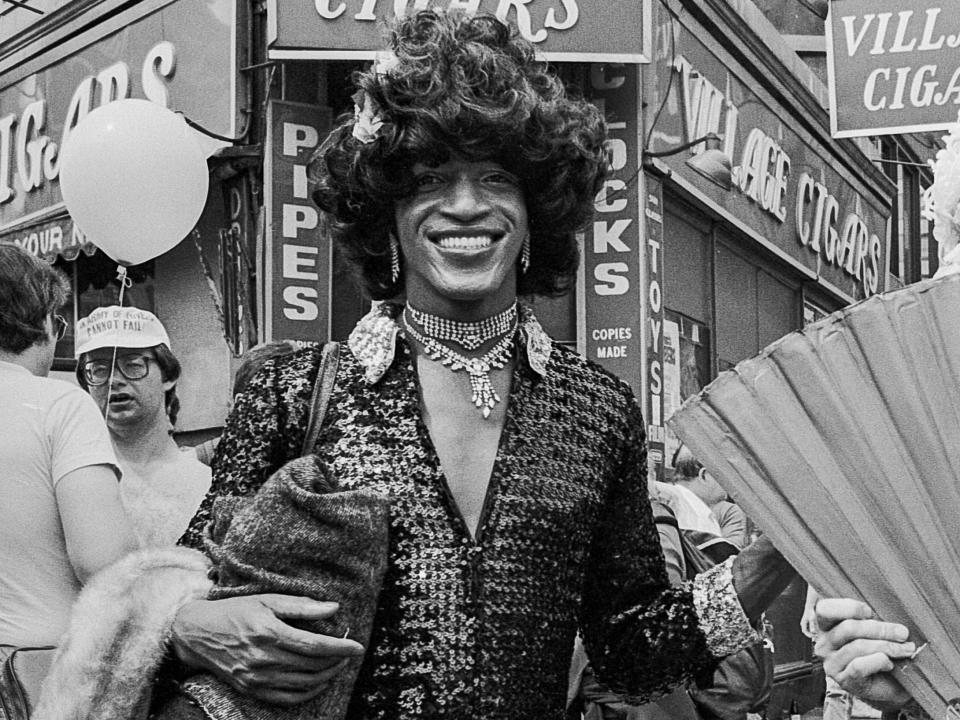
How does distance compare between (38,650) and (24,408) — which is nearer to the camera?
(38,650)

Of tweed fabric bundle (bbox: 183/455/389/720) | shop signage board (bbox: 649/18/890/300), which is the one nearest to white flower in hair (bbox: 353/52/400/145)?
tweed fabric bundle (bbox: 183/455/389/720)

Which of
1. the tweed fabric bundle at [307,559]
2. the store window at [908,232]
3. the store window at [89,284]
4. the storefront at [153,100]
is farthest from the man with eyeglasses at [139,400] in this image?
the store window at [908,232]

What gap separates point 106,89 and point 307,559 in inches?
345

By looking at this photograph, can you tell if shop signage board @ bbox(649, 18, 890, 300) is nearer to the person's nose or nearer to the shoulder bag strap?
the person's nose

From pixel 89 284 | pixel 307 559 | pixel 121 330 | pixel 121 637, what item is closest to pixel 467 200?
pixel 307 559

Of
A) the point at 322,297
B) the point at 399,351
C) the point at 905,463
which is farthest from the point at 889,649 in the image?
the point at 322,297

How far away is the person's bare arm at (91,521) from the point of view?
9.52 feet

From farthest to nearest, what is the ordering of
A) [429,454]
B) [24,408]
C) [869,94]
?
[869,94]
[24,408]
[429,454]

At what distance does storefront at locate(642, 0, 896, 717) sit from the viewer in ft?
31.3

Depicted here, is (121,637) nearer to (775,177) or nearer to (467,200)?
(467,200)

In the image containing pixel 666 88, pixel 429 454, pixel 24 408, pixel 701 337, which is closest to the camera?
pixel 429 454

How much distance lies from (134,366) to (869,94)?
5544 millimetres

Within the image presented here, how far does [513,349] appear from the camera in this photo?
2381 mm

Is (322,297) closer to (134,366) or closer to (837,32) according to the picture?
(837,32)
